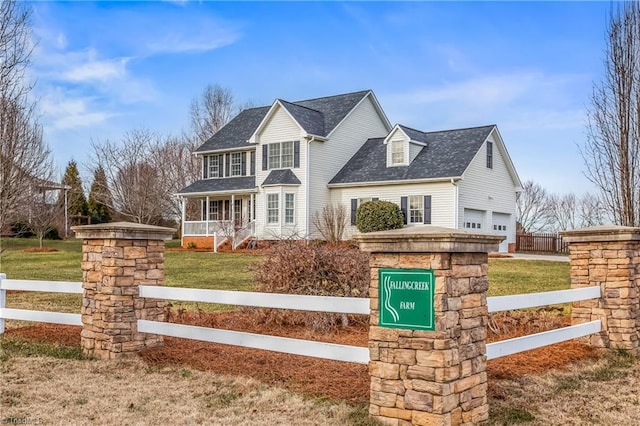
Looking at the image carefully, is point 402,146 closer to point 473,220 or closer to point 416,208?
point 416,208

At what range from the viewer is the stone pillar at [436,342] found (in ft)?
14.3

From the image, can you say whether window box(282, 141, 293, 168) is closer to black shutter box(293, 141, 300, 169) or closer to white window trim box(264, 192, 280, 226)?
black shutter box(293, 141, 300, 169)

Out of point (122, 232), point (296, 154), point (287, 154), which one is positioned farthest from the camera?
point (287, 154)

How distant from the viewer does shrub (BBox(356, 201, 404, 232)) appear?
82.0ft

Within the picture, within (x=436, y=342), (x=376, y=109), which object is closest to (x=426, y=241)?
(x=436, y=342)

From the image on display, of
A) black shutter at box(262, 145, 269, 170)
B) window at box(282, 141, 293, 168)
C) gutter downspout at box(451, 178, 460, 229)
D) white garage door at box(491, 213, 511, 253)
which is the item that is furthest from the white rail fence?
black shutter at box(262, 145, 269, 170)

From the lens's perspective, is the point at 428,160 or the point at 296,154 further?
the point at 296,154

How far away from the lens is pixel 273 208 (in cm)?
2789

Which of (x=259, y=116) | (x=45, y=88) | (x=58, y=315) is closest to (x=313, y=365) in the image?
(x=58, y=315)

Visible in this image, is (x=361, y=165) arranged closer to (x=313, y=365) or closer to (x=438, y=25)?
(x=438, y=25)

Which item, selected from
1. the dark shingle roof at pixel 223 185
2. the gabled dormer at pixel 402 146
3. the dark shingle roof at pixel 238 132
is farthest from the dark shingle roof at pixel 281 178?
the gabled dormer at pixel 402 146

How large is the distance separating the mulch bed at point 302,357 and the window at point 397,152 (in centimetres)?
1803

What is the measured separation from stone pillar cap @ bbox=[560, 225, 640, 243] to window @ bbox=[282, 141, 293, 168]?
20.9 metres

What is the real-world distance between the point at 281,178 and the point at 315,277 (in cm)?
1934
